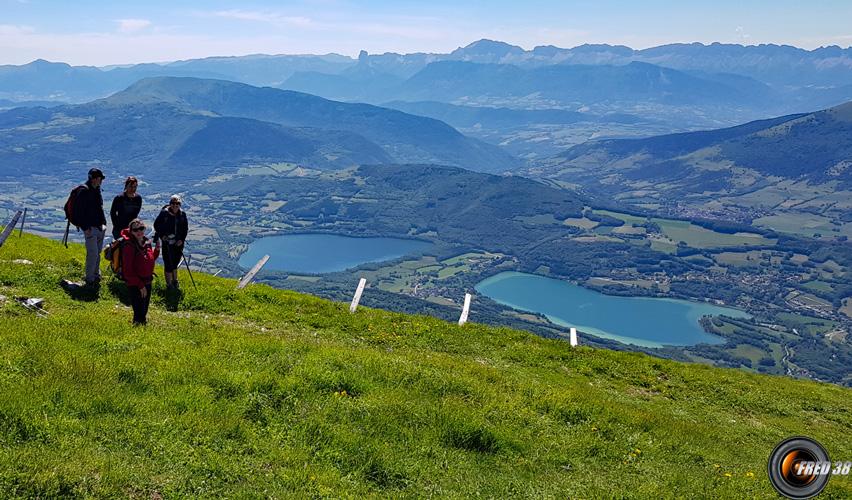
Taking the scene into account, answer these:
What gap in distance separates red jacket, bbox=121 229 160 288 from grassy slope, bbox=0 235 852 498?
1243 millimetres

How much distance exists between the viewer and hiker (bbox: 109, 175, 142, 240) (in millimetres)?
17219

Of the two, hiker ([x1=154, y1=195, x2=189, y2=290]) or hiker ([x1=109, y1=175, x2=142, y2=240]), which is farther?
hiker ([x1=154, y1=195, x2=189, y2=290])

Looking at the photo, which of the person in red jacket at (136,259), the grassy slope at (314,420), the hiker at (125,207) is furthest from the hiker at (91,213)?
the person in red jacket at (136,259)

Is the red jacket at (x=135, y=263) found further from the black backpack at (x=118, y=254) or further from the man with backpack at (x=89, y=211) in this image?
Answer: the man with backpack at (x=89, y=211)

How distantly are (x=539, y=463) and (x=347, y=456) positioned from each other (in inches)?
154

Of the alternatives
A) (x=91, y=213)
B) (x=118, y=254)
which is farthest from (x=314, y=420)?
(x=91, y=213)

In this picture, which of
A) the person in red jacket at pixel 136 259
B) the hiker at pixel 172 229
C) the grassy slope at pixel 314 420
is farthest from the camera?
the hiker at pixel 172 229

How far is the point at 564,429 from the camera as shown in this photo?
1298cm

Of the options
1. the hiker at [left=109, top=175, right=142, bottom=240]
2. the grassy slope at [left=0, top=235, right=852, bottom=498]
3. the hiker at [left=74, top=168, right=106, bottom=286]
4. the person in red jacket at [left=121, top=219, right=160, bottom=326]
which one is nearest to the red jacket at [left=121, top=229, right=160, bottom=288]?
the person in red jacket at [left=121, top=219, right=160, bottom=326]

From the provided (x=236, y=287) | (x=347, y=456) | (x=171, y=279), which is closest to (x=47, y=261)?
(x=171, y=279)

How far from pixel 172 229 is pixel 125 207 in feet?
5.23

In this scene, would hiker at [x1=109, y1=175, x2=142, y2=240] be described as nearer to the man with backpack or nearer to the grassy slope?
the man with backpack

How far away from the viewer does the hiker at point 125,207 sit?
1722 centimetres

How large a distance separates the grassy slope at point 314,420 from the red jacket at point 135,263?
1243mm
